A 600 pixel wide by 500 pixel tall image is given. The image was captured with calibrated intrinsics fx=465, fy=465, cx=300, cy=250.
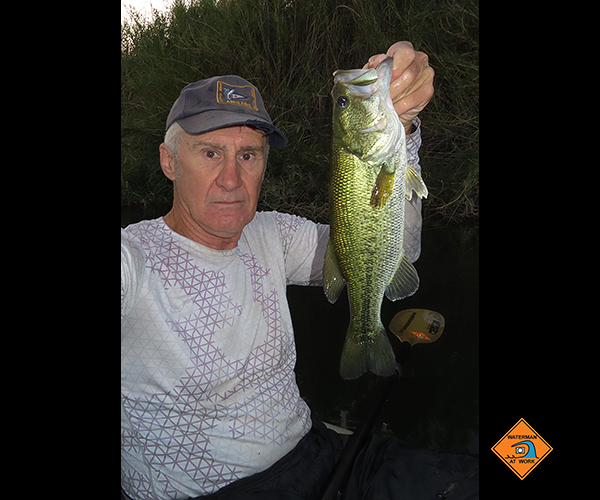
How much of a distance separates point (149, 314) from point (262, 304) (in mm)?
416

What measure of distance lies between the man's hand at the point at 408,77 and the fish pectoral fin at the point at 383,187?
9.1 inches

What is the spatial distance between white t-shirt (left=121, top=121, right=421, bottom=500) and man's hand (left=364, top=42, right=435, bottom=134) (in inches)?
7.3

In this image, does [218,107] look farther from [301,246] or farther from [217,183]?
[301,246]

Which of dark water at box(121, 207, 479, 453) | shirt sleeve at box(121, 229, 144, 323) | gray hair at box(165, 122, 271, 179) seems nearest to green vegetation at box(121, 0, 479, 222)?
dark water at box(121, 207, 479, 453)

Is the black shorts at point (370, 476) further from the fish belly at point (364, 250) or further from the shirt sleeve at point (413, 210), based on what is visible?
the shirt sleeve at point (413, 210)

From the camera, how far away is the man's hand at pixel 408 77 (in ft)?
4.73

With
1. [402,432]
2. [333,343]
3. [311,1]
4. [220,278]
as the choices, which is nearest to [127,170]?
[311,1]

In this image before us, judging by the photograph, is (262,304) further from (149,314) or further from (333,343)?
(333,343)

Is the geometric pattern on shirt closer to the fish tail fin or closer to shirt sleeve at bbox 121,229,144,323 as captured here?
shirt sleeve at bbox 121,229,144,323

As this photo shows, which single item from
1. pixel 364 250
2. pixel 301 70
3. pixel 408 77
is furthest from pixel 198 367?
pixel 301 70

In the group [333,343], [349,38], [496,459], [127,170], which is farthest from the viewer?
[127,170]

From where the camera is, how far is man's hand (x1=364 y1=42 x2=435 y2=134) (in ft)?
4.73

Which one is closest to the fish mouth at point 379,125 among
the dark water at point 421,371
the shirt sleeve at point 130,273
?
the shirt sleeve at point 130,273

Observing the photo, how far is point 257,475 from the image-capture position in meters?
1.60
